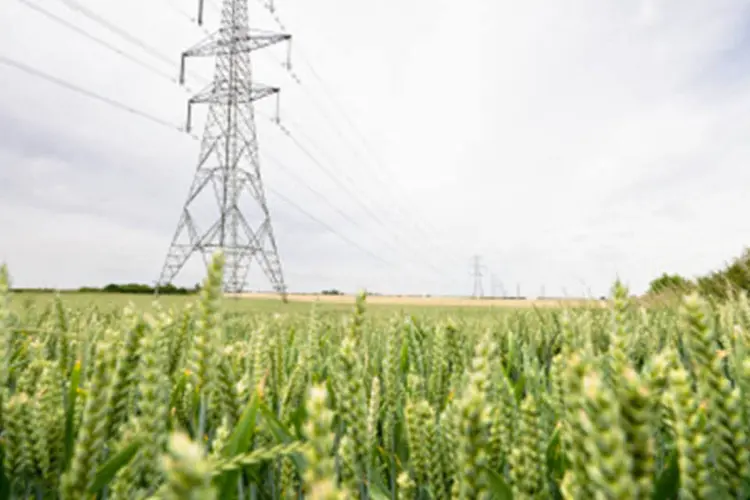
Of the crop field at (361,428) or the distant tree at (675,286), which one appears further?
the distant tree at (675,286)

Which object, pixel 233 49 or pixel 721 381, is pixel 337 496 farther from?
pixel 233 49

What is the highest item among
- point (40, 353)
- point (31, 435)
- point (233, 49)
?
point (233, 49)

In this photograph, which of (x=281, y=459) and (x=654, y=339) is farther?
(x=654, y=339)

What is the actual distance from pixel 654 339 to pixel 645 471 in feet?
7.71

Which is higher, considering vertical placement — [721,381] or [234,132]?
[234,132]

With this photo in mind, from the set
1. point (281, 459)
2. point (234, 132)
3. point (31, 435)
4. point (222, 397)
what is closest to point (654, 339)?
point (281, 459)

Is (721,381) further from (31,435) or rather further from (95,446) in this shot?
(31,435)

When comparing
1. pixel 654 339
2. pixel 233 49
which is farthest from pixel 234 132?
pixel 654 339

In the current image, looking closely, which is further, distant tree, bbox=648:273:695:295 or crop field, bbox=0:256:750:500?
distant tree, bbox=648:273:695:295

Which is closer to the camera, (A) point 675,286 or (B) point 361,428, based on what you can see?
(B) point 361,428

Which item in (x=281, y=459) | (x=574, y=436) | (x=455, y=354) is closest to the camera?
(x=574, y=436)

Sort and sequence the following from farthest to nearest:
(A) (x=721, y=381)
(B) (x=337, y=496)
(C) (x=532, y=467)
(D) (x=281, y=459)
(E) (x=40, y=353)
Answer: (E) (x=40, y=353) → (D) (x=281, y=459) → (C) (x=532, y=467) → (A) (x=721, y=381) → (B) (x=337, y=496)

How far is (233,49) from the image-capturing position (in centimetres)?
2641

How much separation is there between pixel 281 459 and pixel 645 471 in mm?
934
